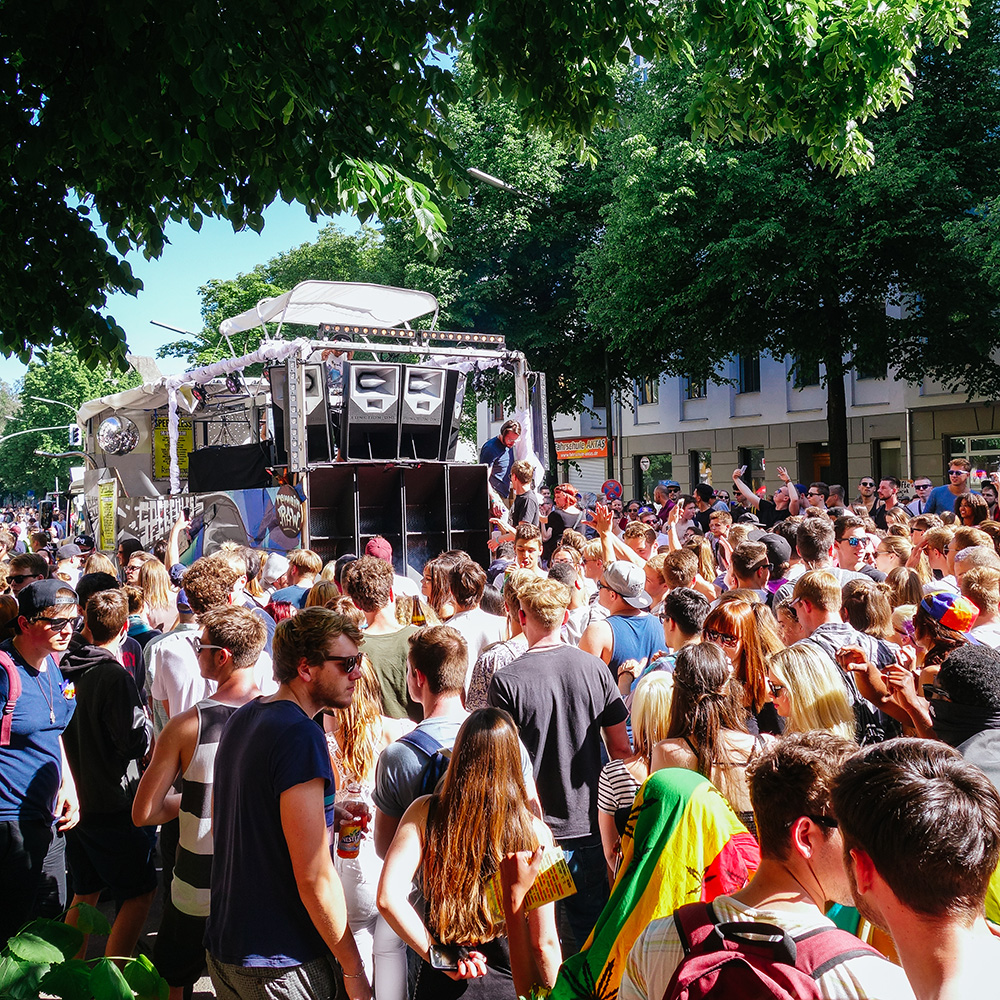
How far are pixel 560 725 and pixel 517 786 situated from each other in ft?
3.75

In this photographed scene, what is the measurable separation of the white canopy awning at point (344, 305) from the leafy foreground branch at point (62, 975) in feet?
34.7

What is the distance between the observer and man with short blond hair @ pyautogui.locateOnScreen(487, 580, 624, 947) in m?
3.75

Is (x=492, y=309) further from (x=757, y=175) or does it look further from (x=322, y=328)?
(x=322, y=328)

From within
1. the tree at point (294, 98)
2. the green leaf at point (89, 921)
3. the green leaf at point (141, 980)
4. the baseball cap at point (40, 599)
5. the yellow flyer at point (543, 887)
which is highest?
the tree at point (294, 98)

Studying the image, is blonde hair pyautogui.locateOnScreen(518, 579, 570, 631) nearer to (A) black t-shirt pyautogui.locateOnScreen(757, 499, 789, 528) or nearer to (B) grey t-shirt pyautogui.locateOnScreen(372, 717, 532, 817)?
(B) grey t-shirt pyautogui.locateOnScreen(372, 717, 532, 817)

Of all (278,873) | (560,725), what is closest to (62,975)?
(278,873)

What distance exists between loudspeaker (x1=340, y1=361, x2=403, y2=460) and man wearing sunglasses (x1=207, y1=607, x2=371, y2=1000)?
8.96 m

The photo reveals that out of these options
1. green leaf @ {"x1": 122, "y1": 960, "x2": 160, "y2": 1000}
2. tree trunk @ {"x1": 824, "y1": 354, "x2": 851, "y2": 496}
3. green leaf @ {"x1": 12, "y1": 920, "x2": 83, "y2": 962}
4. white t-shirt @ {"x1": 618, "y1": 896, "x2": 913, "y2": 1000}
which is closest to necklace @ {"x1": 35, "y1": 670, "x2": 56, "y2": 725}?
green leaf @ {"x1": 12, "y1": 920, "x2": 83, "y2": 962}

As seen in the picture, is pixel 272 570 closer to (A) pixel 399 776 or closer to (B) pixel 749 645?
(B) pixel 749 645

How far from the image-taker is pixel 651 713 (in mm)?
3330

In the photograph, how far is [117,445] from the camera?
622 inches

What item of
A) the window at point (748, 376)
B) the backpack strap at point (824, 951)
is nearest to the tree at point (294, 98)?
the backpack strap at point (824, 951)

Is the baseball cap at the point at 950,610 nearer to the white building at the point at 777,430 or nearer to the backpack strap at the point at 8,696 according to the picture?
the backpack strap at the point at 8,696

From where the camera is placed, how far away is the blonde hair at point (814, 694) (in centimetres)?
347
